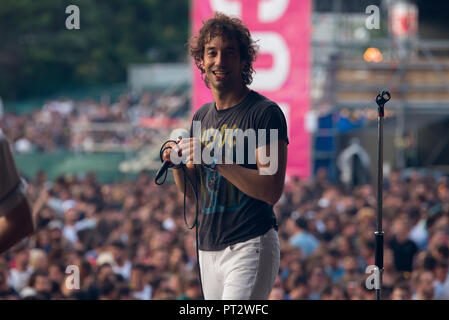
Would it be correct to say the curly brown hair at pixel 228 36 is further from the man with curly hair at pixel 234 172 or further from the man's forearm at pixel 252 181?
the man's forearm at pixel 252 181

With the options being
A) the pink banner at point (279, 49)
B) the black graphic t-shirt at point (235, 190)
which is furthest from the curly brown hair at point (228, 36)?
the pink banner at point (279, 49)

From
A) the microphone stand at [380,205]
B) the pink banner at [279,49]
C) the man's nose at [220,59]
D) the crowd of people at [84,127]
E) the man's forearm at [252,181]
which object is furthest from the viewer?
the crowd of people at [84,127]

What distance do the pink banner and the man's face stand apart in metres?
5.88

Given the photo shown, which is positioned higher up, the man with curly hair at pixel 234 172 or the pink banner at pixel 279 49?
the pink banner at pixel 279 49

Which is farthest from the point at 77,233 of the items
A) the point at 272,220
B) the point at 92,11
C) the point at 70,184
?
the point at 92,11

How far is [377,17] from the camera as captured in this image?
6.71 meters

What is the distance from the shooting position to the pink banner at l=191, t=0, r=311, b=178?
→ 30.9 ft

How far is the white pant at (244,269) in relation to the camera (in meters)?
3.29

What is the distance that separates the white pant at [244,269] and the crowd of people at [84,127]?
49.0 ft

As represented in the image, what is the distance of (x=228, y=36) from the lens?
11.4ft

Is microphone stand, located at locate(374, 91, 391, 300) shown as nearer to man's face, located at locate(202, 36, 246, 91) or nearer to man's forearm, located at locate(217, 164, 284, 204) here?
man's forearm, located at locate(217, 164, 284, 204)

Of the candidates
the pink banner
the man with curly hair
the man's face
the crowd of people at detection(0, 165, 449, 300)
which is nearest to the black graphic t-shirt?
the man with curly hair
